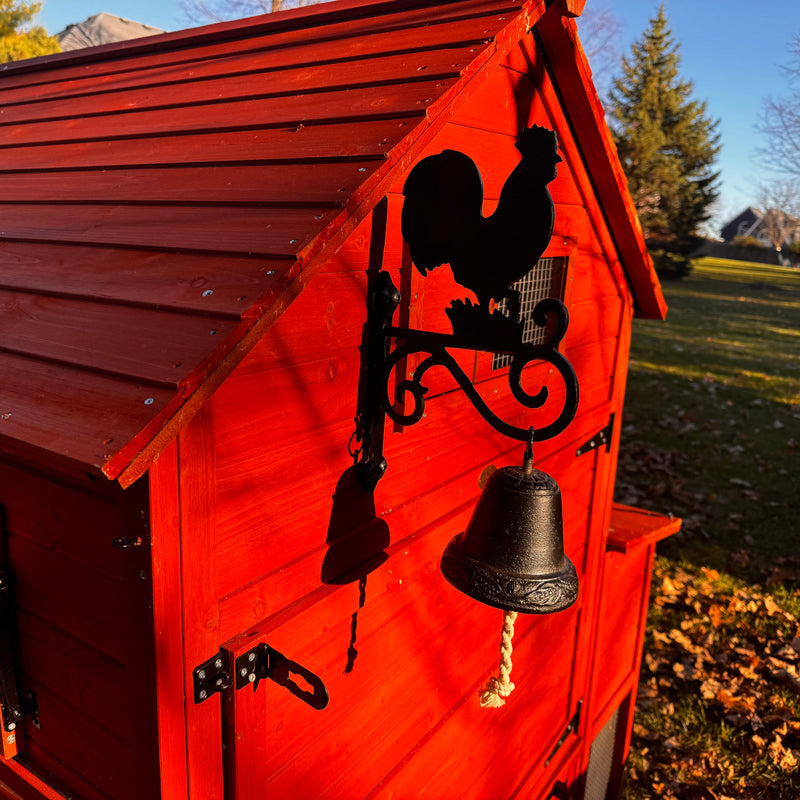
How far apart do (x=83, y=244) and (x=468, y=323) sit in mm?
1115

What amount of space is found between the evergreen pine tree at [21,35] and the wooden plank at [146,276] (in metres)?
15.8

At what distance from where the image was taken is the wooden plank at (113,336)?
4.49ft

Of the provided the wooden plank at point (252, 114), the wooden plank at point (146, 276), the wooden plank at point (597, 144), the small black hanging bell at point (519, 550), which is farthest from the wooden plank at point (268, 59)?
the small black hanging bell at point (519, 550)

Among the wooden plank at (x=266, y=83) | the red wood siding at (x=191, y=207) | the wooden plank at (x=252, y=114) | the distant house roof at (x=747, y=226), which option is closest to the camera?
the red wood siding at (x=191, y=207)

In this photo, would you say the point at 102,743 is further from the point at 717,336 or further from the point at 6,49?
the point at 717,336

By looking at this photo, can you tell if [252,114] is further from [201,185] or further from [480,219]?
[480,219]

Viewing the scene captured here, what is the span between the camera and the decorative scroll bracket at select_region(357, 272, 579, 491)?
1.67 meters

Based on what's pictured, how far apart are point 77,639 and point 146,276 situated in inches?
39.3

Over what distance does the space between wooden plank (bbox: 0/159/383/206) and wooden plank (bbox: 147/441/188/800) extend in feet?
2.23

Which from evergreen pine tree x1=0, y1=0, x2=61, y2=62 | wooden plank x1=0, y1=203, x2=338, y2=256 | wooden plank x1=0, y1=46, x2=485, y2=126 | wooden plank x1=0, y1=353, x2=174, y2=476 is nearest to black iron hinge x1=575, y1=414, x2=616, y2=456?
wooden plank x1=0, y1=46, x2=485, y2=126

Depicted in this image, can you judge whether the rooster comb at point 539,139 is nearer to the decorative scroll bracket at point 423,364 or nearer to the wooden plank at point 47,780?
the decorative scroll bracket at point 423,364

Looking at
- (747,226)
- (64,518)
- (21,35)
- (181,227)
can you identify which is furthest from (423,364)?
(747,226)

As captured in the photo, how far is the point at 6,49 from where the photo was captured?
14.5 metres

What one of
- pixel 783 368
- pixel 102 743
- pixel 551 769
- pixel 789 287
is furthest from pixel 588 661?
pixel 789 287
